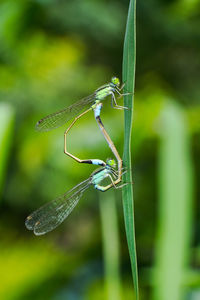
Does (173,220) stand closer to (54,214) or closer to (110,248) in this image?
(110,248)

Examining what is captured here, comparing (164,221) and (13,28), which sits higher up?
(13,28)

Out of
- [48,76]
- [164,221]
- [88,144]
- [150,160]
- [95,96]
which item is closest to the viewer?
[95,96]

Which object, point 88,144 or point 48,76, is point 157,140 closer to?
point 88,144

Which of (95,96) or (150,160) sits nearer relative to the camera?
(95,96)

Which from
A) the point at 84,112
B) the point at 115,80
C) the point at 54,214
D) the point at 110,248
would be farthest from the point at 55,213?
the point at 115,80

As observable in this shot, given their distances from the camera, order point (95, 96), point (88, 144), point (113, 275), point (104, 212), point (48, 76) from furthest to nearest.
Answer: point (48, 76), point (88, 144), point (104, 212), point (113, 275), point (95, 96)

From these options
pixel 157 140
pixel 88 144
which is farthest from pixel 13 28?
pixel 157 140

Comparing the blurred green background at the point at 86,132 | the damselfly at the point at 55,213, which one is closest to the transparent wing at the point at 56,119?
the damselfly at the point at 55,213
